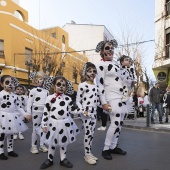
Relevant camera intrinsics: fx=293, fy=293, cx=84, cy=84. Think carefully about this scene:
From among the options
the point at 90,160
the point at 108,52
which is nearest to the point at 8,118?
the point at 90,160

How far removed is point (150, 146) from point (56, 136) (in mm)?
3114

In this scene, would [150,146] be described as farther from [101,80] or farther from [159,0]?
[159,0]

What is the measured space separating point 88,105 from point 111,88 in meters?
0.62

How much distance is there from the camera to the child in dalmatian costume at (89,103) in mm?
5078

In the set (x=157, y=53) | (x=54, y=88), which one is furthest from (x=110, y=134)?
(x=157, y=53)

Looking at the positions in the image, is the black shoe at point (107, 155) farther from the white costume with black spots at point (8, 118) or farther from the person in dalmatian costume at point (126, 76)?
the white costume with black spots at point (8, 118)

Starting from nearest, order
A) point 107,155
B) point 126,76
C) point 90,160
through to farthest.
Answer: point 90,160 → point 107,155 → point 126,76

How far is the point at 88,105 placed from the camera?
5098 mm

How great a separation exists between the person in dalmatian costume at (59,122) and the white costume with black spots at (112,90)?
2.28 feet

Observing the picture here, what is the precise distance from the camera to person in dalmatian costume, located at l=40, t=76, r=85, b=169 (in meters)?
4.71

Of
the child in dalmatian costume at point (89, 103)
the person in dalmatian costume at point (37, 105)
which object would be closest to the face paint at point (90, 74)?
the child in dalmatian costume at point (89, 103)

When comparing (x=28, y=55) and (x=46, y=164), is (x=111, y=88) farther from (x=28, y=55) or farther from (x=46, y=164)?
(x=28, y=55)

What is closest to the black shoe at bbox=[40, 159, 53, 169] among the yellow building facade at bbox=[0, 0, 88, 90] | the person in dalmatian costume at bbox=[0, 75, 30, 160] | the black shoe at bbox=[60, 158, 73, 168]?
the black shoe at bbox=[60, 158, 73, 168]

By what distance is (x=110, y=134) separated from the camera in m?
5.42
